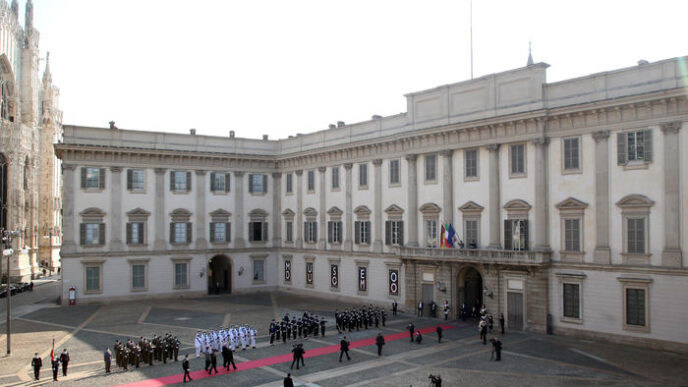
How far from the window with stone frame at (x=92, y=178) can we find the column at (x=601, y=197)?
41101mm

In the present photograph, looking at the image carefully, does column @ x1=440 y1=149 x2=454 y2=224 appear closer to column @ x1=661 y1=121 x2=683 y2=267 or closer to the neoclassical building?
the neoclassical building

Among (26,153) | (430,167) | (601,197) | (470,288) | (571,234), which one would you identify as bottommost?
(470,288)

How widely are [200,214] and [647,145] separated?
129 ft

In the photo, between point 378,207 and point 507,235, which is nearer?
point 507,235

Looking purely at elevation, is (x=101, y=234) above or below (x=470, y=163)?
below

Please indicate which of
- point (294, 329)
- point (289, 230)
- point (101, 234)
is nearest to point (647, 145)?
point (294, 329)

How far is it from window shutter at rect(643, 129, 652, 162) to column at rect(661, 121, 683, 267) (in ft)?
2.71

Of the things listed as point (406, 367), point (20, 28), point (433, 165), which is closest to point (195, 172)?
point (433, 165)

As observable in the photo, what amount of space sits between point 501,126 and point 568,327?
44.9 feet

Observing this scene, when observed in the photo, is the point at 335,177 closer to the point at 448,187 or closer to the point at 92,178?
the point at 448,187

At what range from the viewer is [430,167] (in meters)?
43.1

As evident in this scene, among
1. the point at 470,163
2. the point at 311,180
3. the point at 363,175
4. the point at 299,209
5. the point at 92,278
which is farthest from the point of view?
the point at 299,209

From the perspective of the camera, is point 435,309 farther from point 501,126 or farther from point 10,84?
point 10,84

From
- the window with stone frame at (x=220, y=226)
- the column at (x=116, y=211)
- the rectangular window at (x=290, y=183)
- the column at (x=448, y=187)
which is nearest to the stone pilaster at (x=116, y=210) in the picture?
the column at (x=116, y=211)
